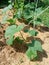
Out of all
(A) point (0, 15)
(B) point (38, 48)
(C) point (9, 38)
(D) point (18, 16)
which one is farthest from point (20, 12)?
(B) point (38, 48)

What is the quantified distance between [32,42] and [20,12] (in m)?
0.94

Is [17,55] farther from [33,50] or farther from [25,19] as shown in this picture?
[25,19]

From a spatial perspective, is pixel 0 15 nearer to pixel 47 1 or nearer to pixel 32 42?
pixel 32 42

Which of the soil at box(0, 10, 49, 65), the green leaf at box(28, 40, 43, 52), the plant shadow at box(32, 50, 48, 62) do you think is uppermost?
the green leaf at box(28, 40, 43, 52)

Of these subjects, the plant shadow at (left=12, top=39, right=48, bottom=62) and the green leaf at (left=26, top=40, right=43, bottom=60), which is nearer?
the green leaf at (left=26, top=40, right=43, bottom=60)

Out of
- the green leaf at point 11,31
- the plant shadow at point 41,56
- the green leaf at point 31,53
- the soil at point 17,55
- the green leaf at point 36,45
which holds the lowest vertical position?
the plant shadow at point 41,56

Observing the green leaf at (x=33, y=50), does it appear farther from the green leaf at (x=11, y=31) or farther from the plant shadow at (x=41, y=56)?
the green leaf at (x=11, y=31)

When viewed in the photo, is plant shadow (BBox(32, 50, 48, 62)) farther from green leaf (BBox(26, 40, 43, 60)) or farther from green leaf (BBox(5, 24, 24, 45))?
green leaf (BBox(5, 24, 24, 45))

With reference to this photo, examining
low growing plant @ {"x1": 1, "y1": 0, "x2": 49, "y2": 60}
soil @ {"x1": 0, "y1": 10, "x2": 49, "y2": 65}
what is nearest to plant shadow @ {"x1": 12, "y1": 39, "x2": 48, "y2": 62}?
soil @ {"x1": 0, "y1": 10, "x2": 49, "y2": 65}

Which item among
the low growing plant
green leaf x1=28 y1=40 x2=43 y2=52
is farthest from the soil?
green leaf x1=28 y1=40 x2=43 y2=52

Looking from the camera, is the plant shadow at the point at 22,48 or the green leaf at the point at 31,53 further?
the plant shadow at the point at 22,48

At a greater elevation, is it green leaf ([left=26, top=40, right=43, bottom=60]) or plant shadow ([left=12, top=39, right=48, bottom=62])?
green leaf ([left=26, top=40, right=43, bottom=60])

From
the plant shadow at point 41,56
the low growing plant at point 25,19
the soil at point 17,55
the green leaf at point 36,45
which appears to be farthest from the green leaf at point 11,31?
the plant shadow at point 41,56

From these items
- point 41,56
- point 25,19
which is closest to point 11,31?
point 41,56
